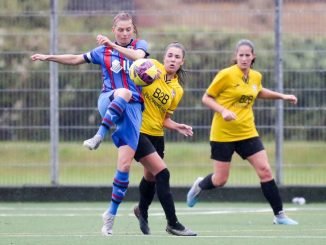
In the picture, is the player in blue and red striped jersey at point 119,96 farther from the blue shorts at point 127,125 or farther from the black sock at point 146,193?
the black sock at point 146,193

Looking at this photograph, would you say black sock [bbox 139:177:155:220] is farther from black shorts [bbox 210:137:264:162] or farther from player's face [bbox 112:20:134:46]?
black shorts [bbox 210:137:264:162]

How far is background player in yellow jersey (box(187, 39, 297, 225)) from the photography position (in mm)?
12656

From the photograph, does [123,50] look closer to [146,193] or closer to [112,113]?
[112,113]

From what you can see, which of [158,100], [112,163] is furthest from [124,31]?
[112,163]

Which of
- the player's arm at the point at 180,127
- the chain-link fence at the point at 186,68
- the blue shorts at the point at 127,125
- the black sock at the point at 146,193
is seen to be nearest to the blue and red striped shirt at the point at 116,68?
the blue shorts at the point at 127,125

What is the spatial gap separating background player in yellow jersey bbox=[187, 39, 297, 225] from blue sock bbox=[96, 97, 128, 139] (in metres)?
2.23

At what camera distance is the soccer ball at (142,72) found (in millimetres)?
10578

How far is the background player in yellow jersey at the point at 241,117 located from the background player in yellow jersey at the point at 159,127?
4.45ft

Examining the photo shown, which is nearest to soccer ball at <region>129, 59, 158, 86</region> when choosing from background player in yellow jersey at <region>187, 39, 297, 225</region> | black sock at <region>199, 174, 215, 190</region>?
background player in yellow jersey at <region>187, 39, 297, 225</region>

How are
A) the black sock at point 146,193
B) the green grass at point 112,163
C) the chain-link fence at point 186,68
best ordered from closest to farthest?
the black sock at point 146,193 < the chain-link fence at point 186,68 < the green grass at point 112,163

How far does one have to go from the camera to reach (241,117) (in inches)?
507

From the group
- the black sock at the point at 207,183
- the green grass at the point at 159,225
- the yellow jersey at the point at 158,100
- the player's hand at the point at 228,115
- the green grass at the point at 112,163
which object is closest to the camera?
the green grass at the point at 159,225

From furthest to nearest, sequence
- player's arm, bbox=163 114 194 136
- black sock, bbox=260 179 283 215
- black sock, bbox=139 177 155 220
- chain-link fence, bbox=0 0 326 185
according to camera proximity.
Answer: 1. chain-link fence, bbox=0 0 326 185
2. black sock, bbox=260 179 283 215
3. black sock, bbox=139 177 155 220
4. player's arm, bbox=163 114 194 136

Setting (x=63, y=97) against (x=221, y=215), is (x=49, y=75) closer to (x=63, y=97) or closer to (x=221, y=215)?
(x=63, y=97)
